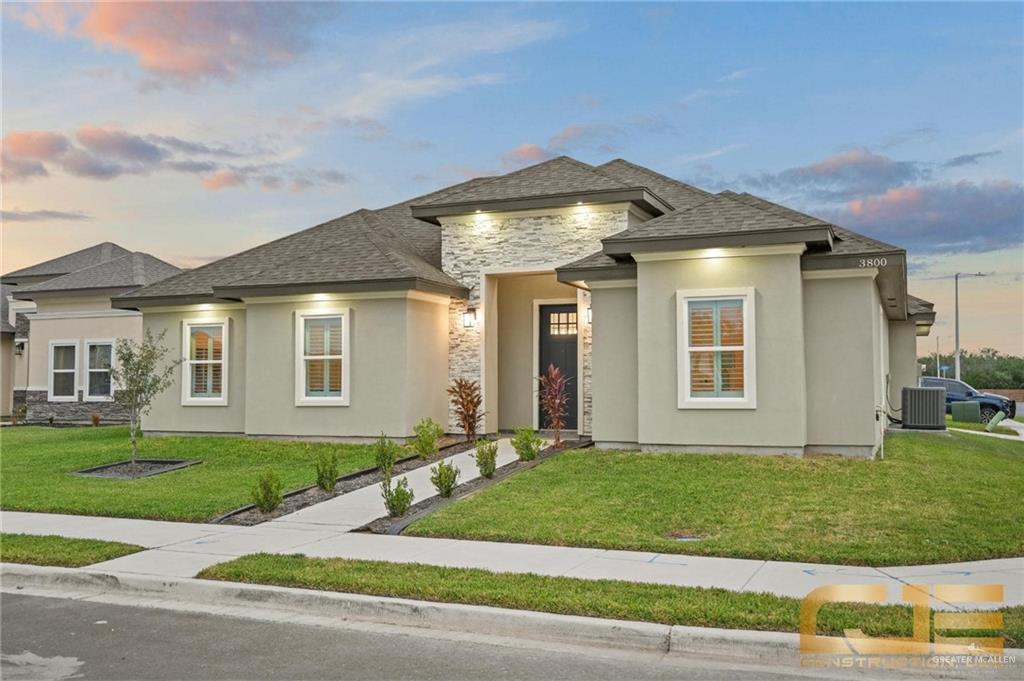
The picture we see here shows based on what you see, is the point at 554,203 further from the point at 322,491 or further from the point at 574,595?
the point at 574,595

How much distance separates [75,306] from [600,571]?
23.0 m

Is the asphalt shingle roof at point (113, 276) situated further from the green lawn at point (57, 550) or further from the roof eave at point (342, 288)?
the green lawn at point (57, 550)

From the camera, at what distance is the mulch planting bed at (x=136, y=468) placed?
15219 mm

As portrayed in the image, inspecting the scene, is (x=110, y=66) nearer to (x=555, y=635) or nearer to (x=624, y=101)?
(x=624, y=101)

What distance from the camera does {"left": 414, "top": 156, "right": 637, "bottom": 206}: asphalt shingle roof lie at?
17.9m

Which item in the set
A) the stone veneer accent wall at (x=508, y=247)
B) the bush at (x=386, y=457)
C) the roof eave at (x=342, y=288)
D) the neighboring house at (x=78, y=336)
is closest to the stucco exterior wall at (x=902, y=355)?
the stone veneer accent wall at (x=508, y=247)

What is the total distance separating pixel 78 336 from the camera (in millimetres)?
25859

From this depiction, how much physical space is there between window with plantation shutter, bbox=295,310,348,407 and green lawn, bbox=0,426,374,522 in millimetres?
984

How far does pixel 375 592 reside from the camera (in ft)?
24.0

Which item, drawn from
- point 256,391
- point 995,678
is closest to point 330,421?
point 256,391

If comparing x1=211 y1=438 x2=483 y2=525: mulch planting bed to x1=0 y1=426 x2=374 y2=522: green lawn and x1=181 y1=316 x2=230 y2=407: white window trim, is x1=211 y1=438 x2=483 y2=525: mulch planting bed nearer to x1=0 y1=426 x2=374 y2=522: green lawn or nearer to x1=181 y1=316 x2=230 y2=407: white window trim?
x1=0 y1=426 x2=374 y2=522: green lawn

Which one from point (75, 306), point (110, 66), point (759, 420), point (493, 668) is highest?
point (110, 66)

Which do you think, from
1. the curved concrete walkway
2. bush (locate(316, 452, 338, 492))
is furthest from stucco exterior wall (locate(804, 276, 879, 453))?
bush (locate(316, 452, 338, 492))

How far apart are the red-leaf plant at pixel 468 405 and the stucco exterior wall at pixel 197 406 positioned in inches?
188
